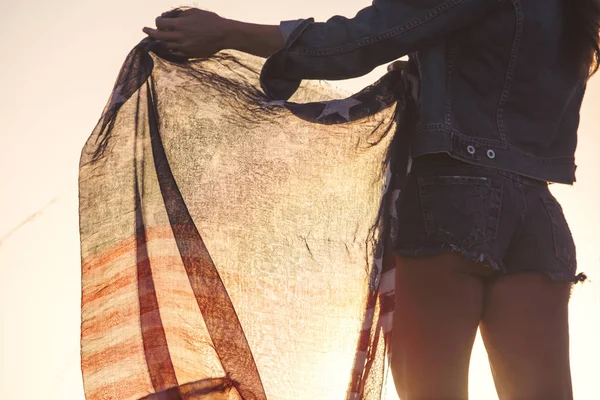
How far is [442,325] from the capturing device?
3.72 ft

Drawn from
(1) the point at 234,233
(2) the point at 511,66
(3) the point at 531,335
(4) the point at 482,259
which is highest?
(2) the point at 511,66

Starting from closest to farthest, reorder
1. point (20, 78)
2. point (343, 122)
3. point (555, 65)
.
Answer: point (555, 65) → point (343, 122) → point (20, 78)

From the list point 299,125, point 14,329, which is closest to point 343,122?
point 299,125

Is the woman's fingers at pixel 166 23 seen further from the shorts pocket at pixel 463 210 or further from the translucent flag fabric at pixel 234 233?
the shorts pocket at pixel 463 210

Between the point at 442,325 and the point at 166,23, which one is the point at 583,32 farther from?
the point at 166,23

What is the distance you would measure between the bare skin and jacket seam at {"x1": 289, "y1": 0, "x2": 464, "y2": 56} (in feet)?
1.15

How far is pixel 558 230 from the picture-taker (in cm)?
120

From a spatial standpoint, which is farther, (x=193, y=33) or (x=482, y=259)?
(x=193, y=33)

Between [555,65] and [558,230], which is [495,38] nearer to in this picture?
[555,65]

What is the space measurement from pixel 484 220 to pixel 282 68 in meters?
0.42

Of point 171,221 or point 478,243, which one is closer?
point 478,243

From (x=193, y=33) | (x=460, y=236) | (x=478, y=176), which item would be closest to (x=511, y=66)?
(x=478, y=176)

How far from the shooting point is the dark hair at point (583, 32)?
1211mm

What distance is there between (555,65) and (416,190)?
1.02ft
